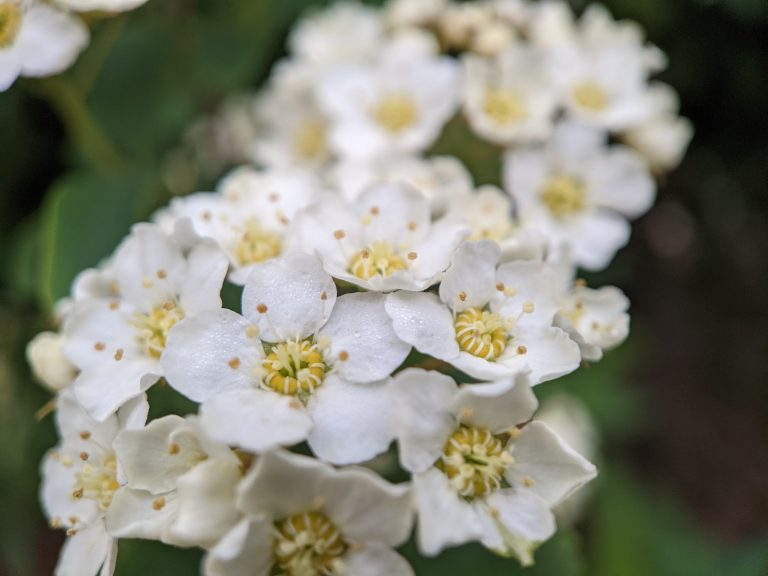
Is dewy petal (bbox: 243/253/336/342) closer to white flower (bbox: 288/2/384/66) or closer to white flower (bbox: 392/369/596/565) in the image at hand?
white flower (bbox: 392/369/596/565)

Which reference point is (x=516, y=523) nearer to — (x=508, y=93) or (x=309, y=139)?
(x=508, y=93)

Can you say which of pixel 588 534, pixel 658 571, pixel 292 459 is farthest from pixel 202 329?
pixel 588 534

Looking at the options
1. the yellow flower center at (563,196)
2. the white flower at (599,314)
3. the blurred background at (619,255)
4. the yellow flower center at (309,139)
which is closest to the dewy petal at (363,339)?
the white flower at (599,314)

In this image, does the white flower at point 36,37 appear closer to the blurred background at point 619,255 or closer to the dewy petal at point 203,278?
the blurred background at point 619,255

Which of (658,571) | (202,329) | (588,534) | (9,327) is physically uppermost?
(202,329)

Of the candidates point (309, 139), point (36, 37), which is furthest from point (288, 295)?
point (309, 139)

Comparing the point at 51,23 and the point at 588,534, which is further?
the point at 588,534

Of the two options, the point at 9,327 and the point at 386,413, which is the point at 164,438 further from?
Answer: the point at 9,327

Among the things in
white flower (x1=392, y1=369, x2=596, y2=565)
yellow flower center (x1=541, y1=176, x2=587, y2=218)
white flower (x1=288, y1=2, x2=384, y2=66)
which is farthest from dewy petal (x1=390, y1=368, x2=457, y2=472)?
white flower (x1=288, y1=2, x2=384, y2=66)
